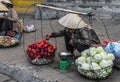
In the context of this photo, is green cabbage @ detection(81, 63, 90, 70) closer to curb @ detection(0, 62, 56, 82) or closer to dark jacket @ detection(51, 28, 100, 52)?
dark jacket @ detection(51, 28, 100, 52)

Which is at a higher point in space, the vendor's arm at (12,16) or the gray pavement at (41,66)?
the vendor's arm at (12,16)

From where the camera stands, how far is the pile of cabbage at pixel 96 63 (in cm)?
446

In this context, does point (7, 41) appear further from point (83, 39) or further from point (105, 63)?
point (105, 63)

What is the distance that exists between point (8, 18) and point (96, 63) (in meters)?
2.89

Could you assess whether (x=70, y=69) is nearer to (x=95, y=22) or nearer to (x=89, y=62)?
(x=89, y=62)

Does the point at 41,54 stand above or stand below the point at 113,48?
below

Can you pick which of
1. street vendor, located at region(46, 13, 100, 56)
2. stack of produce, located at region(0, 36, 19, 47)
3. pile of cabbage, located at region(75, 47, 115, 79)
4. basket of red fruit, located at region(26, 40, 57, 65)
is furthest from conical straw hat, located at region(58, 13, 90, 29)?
stack of produce, located at region(0, 36, 19, 47)

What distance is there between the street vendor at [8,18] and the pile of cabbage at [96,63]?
2.56m

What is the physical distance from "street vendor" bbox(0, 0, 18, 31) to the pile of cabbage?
256cm

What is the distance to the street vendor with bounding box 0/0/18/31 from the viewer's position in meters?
6.70

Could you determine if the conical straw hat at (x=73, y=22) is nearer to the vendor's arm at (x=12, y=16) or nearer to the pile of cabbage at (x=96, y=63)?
the pile of cabbage at (x=96, y=63)

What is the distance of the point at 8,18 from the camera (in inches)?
263

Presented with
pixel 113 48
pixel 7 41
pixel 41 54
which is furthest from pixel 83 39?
pixel 7 41

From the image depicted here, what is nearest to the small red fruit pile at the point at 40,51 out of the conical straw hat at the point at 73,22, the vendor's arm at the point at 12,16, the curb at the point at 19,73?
the curb at the point at 19,73
